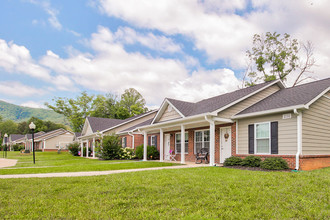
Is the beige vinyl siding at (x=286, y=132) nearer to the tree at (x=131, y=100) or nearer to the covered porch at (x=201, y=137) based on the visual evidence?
the covered porch at (x=201, y=137)

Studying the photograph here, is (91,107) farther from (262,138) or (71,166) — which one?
(262,138)

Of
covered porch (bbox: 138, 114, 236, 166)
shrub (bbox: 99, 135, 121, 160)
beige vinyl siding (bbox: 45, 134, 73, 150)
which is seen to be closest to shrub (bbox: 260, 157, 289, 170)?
covered porch (bbox: 138, 114, 236, 166)

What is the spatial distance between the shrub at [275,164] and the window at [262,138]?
3.30ft

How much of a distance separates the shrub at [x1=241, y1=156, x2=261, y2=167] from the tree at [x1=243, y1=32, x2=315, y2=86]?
18.0 metres

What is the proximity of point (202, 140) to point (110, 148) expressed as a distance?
8.75 m

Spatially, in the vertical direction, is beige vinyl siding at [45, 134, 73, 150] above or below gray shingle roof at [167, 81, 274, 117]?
below

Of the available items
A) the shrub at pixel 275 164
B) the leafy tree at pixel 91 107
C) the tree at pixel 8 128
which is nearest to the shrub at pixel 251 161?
the shrub at pixel 275 164

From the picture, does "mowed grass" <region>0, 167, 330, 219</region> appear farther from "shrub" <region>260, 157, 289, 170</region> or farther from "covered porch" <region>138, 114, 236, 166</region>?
"covered porch" <region>138, 114, 236, 166</region>

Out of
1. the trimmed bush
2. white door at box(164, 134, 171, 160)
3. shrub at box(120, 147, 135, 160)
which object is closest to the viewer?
white door at box(164, 134, 171, 160)

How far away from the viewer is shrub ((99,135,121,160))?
20.5 m

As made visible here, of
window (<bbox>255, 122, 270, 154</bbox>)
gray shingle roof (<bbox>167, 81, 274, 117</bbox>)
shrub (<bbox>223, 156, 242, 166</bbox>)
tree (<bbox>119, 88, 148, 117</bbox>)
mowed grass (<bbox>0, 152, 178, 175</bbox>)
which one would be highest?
tree (<bbox>119, 88, 148, 117</bbox>)

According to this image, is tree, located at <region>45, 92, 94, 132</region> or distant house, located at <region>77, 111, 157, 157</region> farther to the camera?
tree, located at <region>45, 92, 94, 132</region>

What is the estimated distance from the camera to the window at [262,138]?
38.1 ft

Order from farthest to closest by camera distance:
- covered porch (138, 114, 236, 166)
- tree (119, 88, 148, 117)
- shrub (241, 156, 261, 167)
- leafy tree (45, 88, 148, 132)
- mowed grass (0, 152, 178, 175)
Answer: tree (119, 88, 148, 117) < leafy tree (45, 88, 148, 132) < covered porch (138, 114, 236, 166) < mowed grass (0, 152, 178, 175) < shrub (241, 156, 261, 167)
